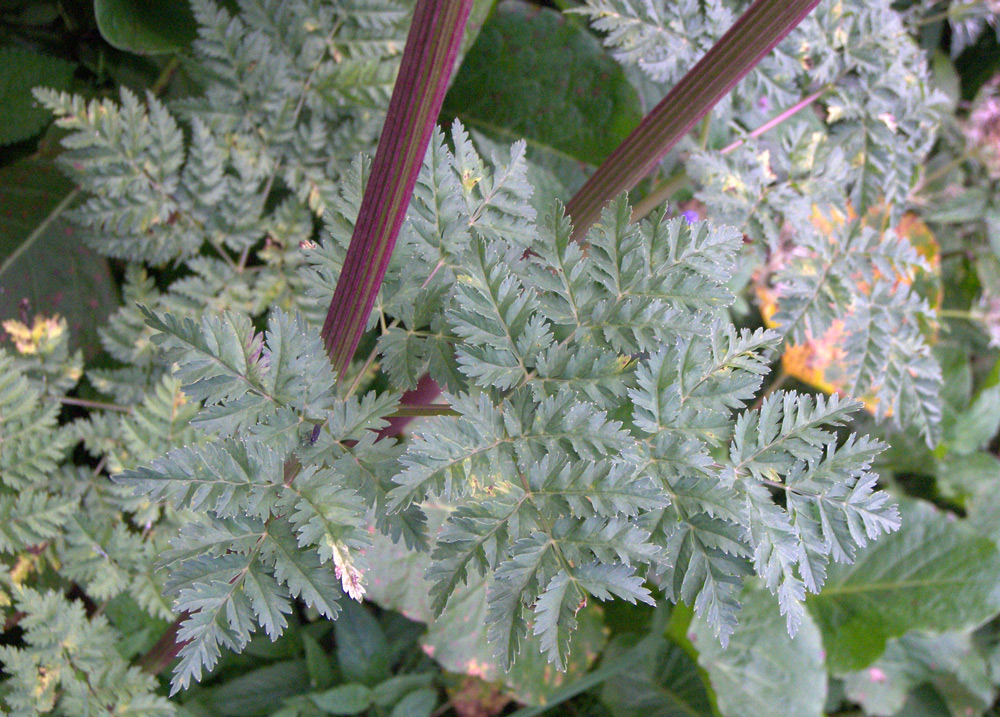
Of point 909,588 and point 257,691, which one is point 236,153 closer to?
point 257,691

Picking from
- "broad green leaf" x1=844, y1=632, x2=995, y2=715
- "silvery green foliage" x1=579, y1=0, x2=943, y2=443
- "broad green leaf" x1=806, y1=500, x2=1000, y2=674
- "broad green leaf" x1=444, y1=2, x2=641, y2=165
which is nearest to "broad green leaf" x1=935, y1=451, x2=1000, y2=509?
"broad green leaf" x1=806, y1=500, x2=1000, y2=674

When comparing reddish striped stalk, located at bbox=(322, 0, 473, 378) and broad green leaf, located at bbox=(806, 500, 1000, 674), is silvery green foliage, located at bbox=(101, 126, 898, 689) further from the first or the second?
broad green leaf, located at bbox=(806, 500, 1000, 674)

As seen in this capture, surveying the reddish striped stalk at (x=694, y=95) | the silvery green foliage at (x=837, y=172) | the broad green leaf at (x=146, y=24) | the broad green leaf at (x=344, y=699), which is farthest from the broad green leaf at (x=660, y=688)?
the broad green leaf at (x=146, y=24)

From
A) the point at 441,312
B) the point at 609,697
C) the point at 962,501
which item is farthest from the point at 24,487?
the point at 962,501

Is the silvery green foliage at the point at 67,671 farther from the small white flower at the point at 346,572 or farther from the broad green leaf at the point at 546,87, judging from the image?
the broad green leaf at the point at 546,87

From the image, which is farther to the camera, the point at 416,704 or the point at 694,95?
the point at 416,704

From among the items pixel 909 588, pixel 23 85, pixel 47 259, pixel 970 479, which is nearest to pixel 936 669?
pixel 909 588

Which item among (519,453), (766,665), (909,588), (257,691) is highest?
(519,453)
